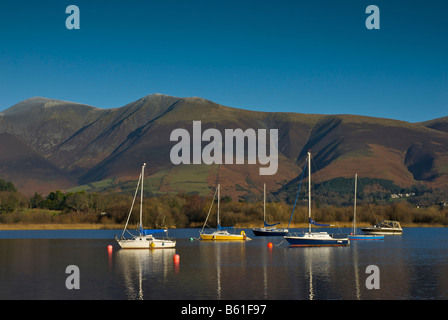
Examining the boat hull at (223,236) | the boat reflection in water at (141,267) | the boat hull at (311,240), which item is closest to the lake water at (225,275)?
the boat reflection in water at (141,267)

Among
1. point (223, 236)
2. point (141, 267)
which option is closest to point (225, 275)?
point (141, 267)

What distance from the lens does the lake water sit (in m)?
51.9

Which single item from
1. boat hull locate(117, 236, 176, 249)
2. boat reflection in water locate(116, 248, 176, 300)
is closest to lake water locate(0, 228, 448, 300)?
boat reflection in water locate(116, 248, 176, 300)

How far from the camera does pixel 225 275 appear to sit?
215 feet

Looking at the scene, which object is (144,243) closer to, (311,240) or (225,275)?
(311,240)

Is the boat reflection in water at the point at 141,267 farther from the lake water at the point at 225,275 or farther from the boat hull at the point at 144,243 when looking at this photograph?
the boat hull at the point at 144,243

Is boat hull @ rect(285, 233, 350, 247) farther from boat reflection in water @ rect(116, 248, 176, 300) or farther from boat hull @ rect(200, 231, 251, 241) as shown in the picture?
boat hull @ rect(200, 231, 251, 241)

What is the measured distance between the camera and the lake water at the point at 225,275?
5188 cm

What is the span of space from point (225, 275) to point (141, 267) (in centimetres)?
1442
